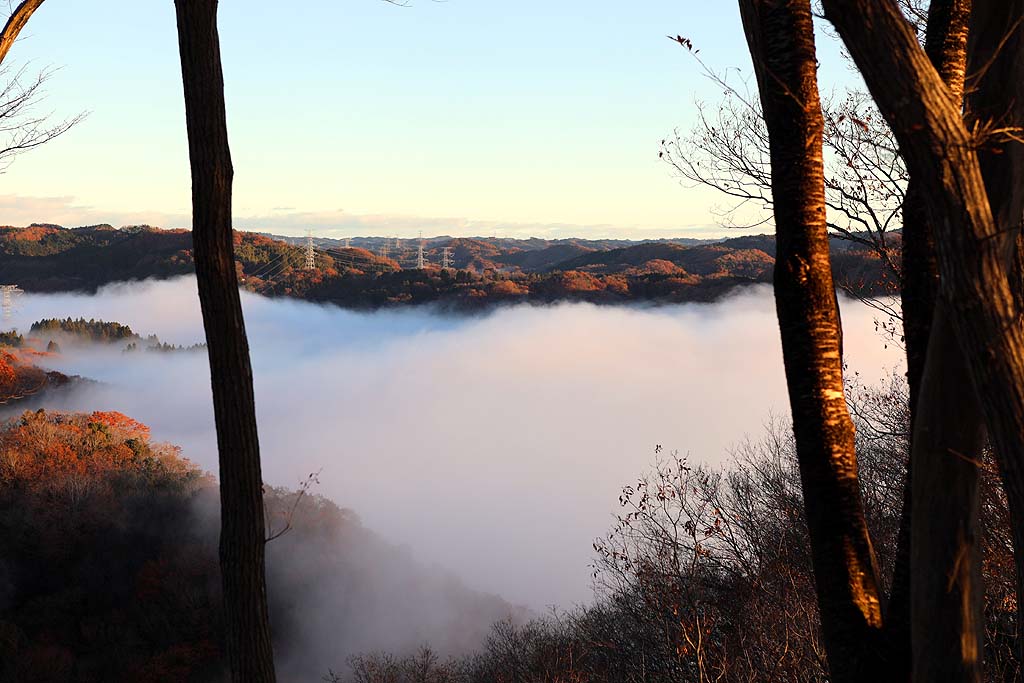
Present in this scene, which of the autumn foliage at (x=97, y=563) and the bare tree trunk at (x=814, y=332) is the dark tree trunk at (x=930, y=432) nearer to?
the bare tree trunk at (x=814, y=332)

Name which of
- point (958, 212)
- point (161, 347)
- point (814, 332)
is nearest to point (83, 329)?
point (161, 347)

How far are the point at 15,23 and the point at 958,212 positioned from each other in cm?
547

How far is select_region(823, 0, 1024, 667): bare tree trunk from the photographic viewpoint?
2.50 meters

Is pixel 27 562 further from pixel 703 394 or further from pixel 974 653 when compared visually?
pixel 703 394

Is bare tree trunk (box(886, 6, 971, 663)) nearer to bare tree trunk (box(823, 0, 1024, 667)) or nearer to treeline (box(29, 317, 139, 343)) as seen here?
bare tree trunk (box(823, 0, 1024, 667))

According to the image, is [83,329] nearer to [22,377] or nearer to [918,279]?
[22,377]

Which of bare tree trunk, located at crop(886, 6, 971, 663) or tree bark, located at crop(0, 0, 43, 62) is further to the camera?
tree bark, located at crop(0, 0, 43, 62)

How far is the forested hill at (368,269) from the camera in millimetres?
107562

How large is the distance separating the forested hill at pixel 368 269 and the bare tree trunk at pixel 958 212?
9681 cm

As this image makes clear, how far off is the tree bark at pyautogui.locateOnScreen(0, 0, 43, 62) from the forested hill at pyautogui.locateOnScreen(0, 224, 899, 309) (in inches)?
3749

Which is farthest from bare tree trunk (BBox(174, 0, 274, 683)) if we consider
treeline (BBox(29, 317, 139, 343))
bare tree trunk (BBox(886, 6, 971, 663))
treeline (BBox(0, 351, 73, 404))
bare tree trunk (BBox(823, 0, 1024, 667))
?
treeline (BBox(29, 317, 139, 343))

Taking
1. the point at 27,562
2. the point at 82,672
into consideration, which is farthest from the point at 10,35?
the point at 27,562

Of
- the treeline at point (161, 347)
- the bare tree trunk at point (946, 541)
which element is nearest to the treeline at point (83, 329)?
the treeline at point (161, 347)

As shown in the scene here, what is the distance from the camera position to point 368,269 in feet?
442
